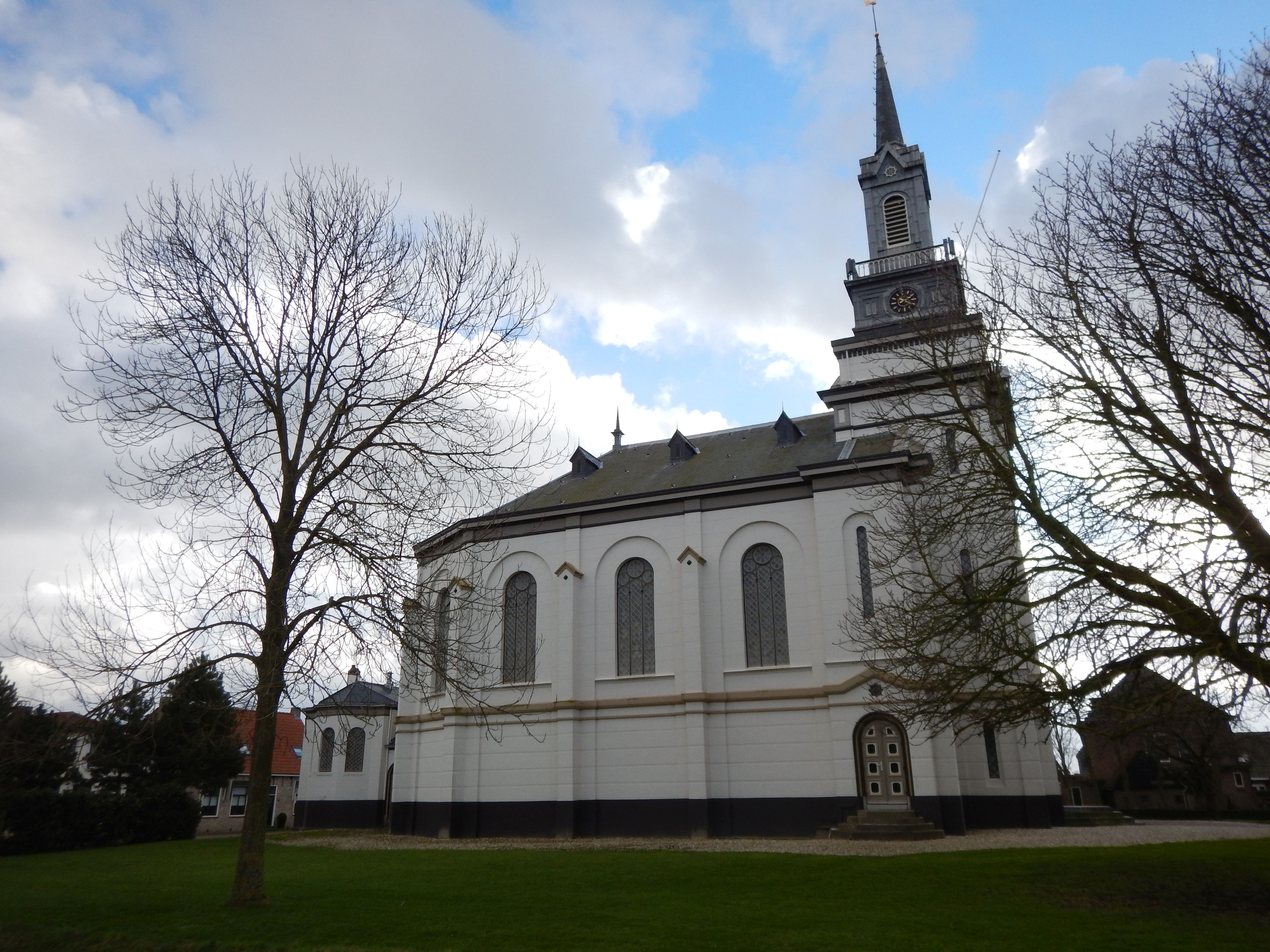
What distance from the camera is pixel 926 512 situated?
13281 mm

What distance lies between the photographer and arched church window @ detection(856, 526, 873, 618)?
75.9 feet

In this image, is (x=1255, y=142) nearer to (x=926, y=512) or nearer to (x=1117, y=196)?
(x=1117, y=196)

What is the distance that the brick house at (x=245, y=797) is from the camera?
1532 inches

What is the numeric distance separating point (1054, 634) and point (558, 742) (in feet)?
57.6

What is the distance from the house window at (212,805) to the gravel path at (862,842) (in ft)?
51.7

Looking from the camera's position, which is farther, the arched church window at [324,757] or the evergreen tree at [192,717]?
the arched church window at [324,757]

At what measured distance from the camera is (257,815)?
11359 mm

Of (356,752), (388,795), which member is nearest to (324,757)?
(356,752)

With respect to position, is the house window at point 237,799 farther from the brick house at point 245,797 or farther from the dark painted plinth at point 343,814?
the dark painted plinth at point 343,814

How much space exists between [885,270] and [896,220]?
2.20m

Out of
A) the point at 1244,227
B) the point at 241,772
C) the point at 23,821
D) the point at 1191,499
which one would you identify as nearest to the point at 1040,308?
the point at 1244,227

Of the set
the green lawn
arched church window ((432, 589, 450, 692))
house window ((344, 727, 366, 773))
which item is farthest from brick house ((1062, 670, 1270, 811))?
house window ((344, 727, 366, 773))

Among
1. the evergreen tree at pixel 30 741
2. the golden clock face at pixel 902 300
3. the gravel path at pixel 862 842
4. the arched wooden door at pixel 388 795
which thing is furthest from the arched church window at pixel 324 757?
the golden clock face at pixel 902 300

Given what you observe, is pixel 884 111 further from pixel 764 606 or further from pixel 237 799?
pixel 237 799
